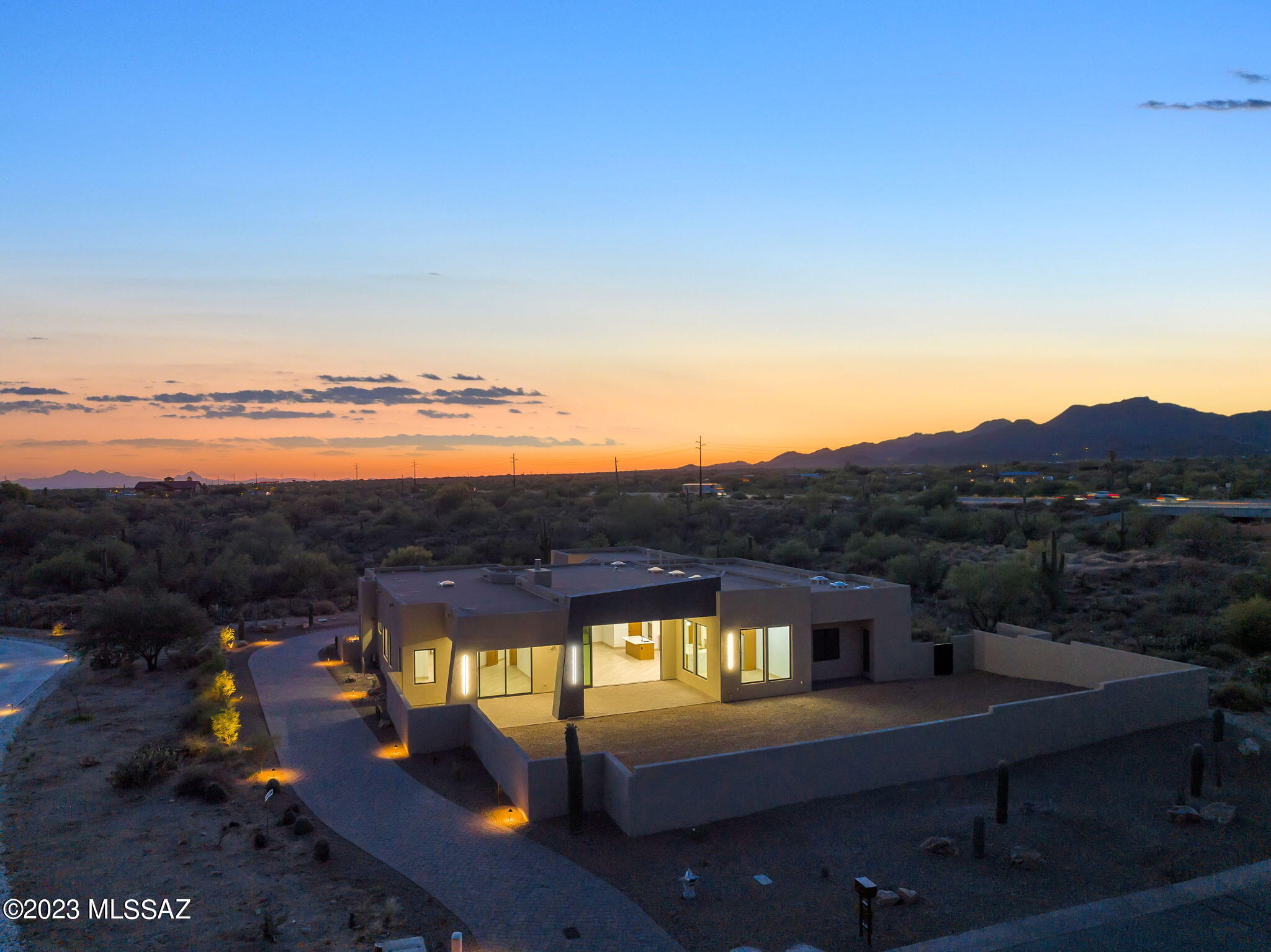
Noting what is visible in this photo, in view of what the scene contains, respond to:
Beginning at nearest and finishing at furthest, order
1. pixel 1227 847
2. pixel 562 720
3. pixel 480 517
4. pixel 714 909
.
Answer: pixel 714 909
pixel 1227 847
pixel 562 720
pixel 480 517

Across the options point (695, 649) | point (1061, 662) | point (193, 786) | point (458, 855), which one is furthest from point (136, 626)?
point (1061, 662)

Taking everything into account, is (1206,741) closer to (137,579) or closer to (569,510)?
(137,579)

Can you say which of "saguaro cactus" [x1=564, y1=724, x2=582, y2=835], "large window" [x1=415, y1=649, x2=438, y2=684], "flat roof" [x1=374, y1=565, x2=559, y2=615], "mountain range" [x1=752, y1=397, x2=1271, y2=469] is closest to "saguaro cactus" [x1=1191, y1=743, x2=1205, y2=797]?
"saguaro cactus" [x1=564, y1=724, x2=582, y2=835]

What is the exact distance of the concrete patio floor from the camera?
58.0 feet

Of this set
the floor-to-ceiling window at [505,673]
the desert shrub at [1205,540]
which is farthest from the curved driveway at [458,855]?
the desert shrub at [1205,540]

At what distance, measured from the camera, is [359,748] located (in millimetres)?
17297

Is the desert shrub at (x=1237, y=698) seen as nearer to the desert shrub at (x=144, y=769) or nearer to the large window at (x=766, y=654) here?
the large window at (x=766, y=654)

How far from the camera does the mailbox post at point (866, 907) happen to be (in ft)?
31.4

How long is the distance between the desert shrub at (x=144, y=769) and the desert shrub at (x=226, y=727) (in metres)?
1.51

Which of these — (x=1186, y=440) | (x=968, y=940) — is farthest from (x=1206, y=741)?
(x=1186, y=440)

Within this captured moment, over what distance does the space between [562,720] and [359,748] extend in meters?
4.36

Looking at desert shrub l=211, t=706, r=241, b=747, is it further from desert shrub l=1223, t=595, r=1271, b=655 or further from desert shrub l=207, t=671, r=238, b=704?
desert shrub l=1223, t=595, r=1271, b=655

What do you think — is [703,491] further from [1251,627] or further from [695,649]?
[695,649]

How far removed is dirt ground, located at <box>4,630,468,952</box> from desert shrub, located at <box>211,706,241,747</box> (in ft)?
3.33
